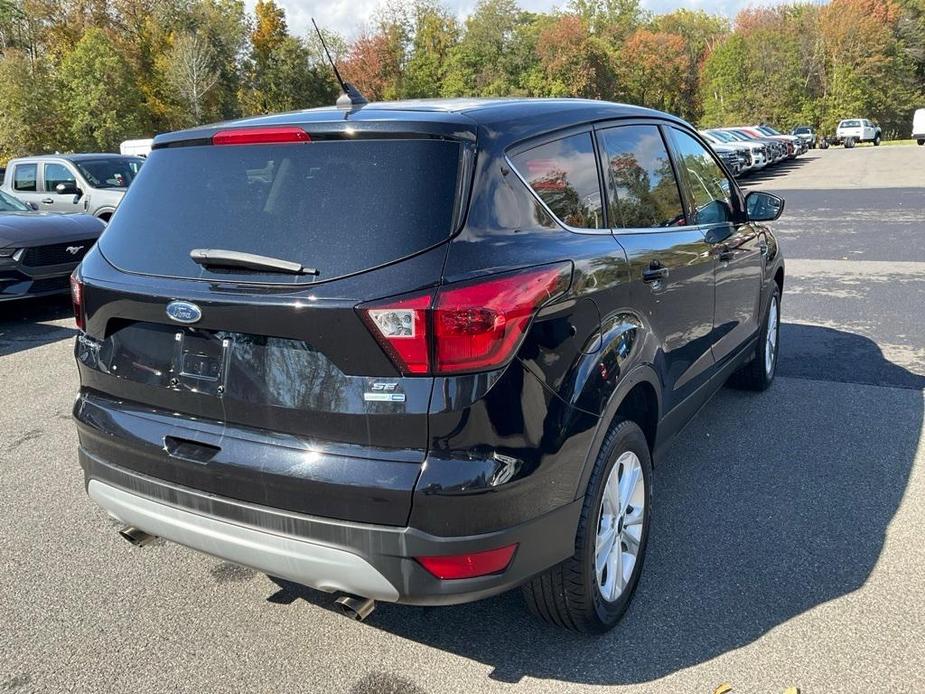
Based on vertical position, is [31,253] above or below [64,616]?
above

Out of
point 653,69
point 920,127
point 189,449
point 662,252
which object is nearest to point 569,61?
point 653,69

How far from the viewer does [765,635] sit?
9.11ft

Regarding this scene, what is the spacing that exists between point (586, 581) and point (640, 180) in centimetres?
175

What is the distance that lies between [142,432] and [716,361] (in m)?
2.81

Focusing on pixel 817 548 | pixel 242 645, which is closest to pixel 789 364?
pixel 817 548

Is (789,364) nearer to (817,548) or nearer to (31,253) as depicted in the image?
(817,548)

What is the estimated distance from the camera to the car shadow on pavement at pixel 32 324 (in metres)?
7.46

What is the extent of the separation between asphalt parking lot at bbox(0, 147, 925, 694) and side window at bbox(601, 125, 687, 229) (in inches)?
55.2

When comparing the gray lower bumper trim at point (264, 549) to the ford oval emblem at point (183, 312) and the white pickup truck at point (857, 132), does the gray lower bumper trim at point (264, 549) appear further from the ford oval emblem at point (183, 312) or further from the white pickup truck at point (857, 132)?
the white pickup truck at point (857, 132)

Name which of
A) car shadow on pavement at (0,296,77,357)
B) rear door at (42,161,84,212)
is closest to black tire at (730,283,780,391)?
car shadow on pavement at (0,296,77,357)

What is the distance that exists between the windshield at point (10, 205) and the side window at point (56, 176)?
2823mm

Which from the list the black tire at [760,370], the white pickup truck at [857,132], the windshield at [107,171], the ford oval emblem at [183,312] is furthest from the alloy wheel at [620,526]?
the white pickup truck at [857,132]

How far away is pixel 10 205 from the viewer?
9.20 metres

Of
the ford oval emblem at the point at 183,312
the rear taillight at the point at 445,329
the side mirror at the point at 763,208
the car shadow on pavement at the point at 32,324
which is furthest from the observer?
the car shadow on pavement at the point at 32,324
